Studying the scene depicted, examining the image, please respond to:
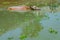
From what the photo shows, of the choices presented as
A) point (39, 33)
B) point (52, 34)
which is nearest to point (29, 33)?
point (39, 33)

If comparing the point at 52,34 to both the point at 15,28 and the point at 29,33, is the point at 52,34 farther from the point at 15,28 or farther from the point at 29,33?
the point at 15,28

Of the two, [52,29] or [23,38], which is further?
[52,29]

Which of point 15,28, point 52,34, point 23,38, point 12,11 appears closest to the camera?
point 23,38

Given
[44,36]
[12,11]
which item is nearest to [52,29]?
[44,36]

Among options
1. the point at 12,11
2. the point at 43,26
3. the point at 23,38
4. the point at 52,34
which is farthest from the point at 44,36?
the point at 12,11

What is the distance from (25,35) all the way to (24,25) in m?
2.19

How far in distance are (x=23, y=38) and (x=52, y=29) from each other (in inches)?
83.9

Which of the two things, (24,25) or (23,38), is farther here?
(24,25)

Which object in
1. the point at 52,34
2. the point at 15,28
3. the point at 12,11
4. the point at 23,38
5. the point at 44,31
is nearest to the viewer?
the point at 23,38

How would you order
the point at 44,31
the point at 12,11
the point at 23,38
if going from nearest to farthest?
the point at 23,38 < the point at 44,31 < the point at 12,11

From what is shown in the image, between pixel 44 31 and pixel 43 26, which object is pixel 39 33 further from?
pixel 43 26

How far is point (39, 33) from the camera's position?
380 inches

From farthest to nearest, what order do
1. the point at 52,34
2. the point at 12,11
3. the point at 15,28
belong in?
the point at 12,11, the point at 15,28, the point at 52,34

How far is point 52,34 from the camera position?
30.7ft
